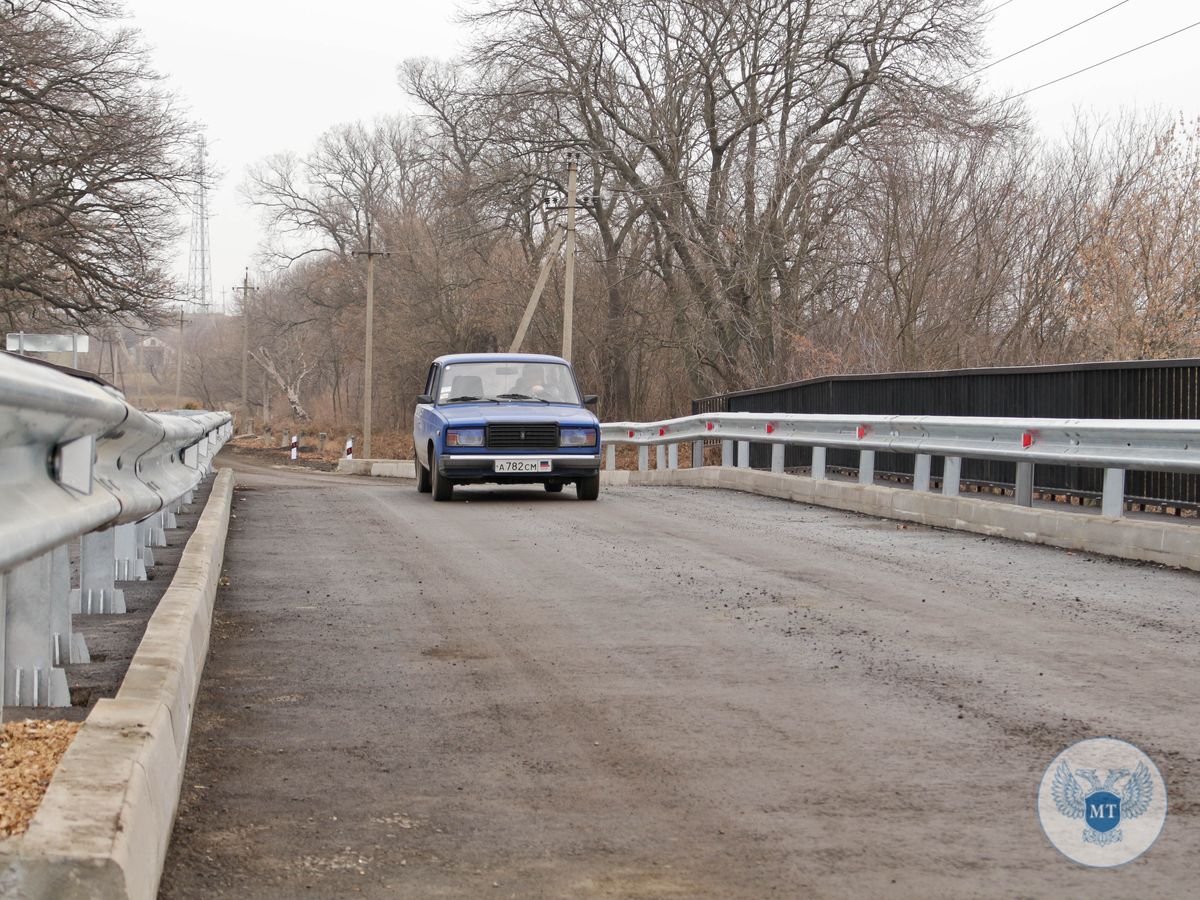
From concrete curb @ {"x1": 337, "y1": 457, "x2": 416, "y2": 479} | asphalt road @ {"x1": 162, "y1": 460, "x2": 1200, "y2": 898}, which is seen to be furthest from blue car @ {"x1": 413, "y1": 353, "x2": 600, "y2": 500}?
concrete curb @ {"x1": 337, "y1": 457, "x2": 416, "y2": 479}

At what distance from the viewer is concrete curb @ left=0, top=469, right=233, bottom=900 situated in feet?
8.58

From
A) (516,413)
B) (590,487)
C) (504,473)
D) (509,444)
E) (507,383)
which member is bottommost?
(590,487)

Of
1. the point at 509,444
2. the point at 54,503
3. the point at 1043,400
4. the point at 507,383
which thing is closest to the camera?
the point at 54,503

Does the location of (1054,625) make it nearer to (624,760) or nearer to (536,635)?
(536,635)

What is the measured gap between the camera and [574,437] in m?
17.0

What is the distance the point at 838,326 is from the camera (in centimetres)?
3481

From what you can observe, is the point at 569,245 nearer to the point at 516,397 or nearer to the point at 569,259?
the point at 569,259

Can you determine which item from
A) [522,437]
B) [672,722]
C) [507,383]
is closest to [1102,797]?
[672,722]

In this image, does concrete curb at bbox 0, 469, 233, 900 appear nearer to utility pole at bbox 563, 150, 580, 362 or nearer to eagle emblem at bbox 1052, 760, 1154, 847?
eagle emblem at bbox 1052, 760, 1154, 847

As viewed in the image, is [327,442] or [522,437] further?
[327,442]

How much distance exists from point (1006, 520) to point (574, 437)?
20.1ft

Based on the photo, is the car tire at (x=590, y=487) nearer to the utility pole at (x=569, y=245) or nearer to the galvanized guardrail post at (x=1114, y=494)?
the galvanized guardrail post at (x=1114, y=494)

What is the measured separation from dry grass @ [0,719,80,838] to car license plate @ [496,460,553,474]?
1256 cm

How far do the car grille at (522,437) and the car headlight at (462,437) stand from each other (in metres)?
0.16
